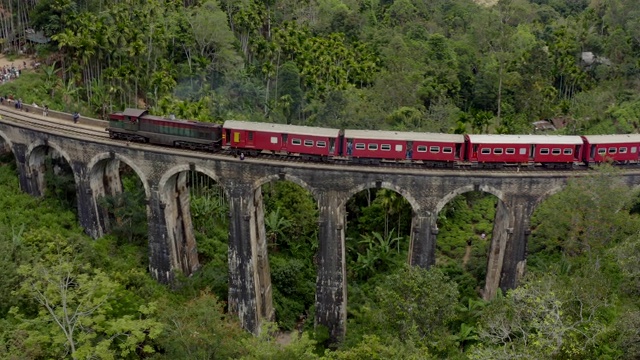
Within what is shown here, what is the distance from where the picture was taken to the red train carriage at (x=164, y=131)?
5297 centimetres

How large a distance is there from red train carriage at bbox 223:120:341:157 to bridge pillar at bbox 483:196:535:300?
1471cm

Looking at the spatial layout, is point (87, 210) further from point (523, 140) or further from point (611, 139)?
point (611, 139)

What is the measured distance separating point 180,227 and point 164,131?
890 cm

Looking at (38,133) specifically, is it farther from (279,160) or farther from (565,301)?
(565,301)

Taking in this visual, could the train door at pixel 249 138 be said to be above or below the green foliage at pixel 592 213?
above

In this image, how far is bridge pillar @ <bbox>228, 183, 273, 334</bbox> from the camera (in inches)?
2018

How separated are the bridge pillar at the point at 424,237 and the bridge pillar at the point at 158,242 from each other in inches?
838

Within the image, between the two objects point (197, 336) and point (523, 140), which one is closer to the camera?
point (197, 336)

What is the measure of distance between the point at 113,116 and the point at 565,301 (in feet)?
130

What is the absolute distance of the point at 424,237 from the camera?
49.8 meters

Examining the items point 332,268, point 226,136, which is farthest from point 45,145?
point 332,268

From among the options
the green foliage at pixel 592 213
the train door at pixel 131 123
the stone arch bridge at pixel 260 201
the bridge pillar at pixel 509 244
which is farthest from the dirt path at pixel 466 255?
the train door at pixel 131 123

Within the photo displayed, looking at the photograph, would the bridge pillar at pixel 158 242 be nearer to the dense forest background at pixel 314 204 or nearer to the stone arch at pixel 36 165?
the dense forest background at pixel 314 204

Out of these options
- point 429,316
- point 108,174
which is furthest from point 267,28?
point 429,316
